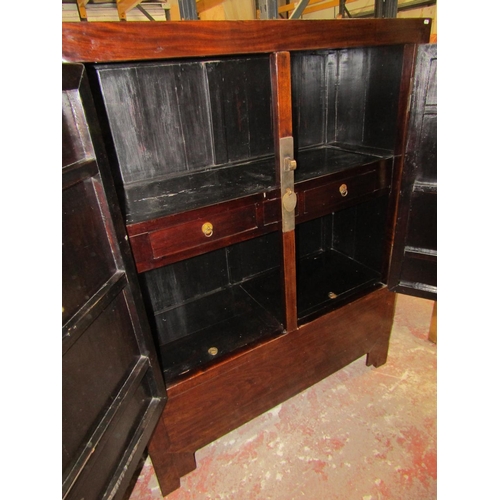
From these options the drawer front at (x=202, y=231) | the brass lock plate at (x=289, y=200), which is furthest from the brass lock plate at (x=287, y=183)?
the drawer front at (x=202, y=231)

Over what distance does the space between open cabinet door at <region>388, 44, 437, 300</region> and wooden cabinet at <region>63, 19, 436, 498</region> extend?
0.03 meters

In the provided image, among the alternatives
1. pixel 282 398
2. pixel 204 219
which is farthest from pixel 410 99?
pixel 282 398

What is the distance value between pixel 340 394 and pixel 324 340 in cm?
36

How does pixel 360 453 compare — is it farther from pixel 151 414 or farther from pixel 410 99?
pixel 410 99

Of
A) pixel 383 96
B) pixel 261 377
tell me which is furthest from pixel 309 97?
pixel 261 377

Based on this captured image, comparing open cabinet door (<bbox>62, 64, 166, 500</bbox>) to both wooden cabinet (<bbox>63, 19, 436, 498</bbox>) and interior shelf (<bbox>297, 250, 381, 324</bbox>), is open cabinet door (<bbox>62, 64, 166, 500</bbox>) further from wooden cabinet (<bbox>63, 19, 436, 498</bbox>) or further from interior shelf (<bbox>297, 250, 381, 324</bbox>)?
interior shelf (<bbox>297, 250, 381, 324</bbox>)

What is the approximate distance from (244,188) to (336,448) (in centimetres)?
110

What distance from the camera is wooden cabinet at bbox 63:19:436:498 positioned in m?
0.93

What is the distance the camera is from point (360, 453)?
1334mm

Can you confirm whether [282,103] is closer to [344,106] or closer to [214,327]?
[344,106]

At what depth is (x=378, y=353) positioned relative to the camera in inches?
66.8

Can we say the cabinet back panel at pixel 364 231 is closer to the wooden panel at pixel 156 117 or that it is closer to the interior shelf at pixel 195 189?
the interior shelf at pixel 195 189

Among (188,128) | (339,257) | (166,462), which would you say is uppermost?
(188,128)

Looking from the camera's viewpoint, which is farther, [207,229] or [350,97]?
[350,97]
